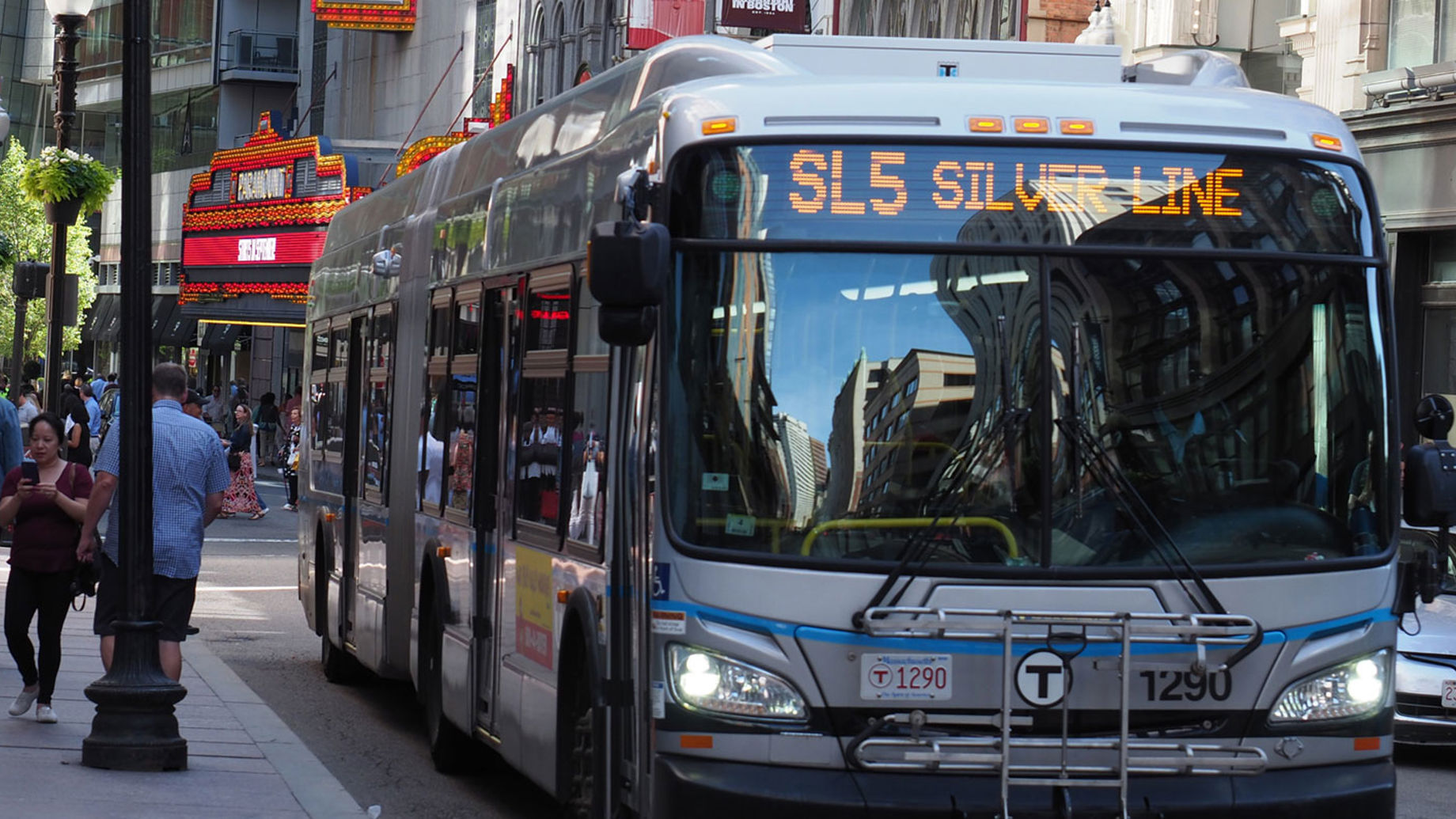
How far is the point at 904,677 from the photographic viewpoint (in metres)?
6.96

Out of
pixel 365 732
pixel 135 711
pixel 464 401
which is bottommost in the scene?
pixel 365 732

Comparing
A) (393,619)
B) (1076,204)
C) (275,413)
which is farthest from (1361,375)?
(275,413)

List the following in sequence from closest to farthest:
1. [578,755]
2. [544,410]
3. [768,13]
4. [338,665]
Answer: [578,755] < [544,410] < [338,665] < [768,13]

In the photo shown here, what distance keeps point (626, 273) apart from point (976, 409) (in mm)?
1139

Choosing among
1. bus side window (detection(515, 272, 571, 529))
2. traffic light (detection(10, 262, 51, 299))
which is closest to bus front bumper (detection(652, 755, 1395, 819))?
bus side window (detection(515, 272, 571, 529))

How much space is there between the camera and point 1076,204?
23.9ft

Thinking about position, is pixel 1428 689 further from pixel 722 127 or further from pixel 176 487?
pixel 722 127

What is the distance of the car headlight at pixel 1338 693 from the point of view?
722 cm

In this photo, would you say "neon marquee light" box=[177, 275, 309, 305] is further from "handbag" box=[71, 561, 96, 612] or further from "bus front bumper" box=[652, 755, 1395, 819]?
"bus front bumper" box=[652, 755, 1395, 819]

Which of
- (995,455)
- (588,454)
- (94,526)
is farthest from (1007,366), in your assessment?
(94,526)

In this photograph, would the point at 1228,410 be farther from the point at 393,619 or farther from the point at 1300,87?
the point at 1300,87

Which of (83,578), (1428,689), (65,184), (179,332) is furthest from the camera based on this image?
(179,332)

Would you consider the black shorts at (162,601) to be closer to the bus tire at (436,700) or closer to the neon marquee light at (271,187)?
the bus tire at (436,700)

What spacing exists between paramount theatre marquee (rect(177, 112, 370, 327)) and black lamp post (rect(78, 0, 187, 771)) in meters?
38.8
